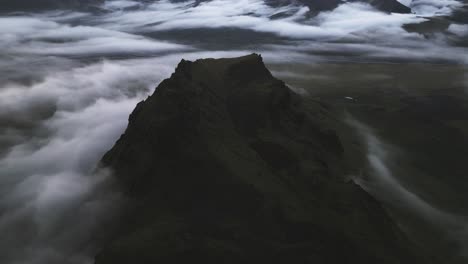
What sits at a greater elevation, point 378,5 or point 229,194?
point 378,5

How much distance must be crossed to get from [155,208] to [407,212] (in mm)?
14275

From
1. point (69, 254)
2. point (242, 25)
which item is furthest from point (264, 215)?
point (242, 25)

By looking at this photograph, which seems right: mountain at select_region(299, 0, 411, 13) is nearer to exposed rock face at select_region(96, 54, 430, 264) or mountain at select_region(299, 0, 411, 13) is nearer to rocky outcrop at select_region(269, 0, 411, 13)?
rocky outcrop at select_region(269, 0, 411, 13)

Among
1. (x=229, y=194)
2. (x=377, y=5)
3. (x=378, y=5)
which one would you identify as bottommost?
(x=229, y=194)

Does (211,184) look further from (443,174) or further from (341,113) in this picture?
(341,113)

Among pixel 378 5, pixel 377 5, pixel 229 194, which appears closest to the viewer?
pixel 229 194

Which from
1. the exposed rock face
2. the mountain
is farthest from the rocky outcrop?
the exposed rock face

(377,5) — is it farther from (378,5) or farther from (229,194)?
(229,194)

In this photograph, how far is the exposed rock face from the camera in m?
15.1

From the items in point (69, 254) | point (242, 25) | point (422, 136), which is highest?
point (242, 25)

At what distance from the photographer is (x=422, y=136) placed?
3472cm

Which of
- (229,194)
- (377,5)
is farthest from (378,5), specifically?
(229,194)

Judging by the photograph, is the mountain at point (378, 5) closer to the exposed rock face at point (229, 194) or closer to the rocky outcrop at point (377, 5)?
the rocky outcrop at point (377, 5)

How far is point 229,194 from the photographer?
54.9 ft
